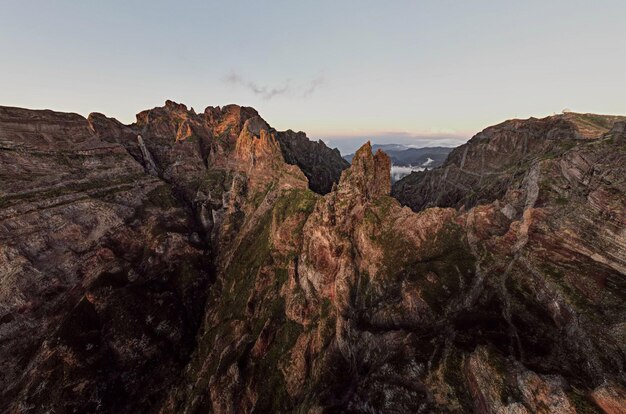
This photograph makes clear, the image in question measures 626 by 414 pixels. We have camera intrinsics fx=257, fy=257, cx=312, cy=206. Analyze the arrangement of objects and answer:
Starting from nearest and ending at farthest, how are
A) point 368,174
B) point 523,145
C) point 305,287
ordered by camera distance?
1. point 305,287
2. point 368,174
3. point 523,145

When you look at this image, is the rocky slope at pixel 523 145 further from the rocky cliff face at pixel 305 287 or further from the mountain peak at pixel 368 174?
the mountain peak at pixel 368 174

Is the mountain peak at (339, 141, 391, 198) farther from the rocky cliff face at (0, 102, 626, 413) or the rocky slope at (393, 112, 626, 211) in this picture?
the rocky slope at (393, 112, 626, 211)

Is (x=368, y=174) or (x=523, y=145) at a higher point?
(x=523, y=145)

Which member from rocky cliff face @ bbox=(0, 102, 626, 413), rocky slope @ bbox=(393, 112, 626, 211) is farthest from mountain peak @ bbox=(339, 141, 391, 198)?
rocky slope @ bbox=(393, 112, 626, 211)

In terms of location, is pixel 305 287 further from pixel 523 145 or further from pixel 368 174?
pixel 523 145

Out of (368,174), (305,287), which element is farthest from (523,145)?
(305,287)

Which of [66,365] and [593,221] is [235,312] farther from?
[593,221]

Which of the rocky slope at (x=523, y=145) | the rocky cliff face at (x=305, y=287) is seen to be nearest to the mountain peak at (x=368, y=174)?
the rocky cliff face at (x=305, y=287)

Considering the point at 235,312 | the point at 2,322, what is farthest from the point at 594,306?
the point at 2,322
